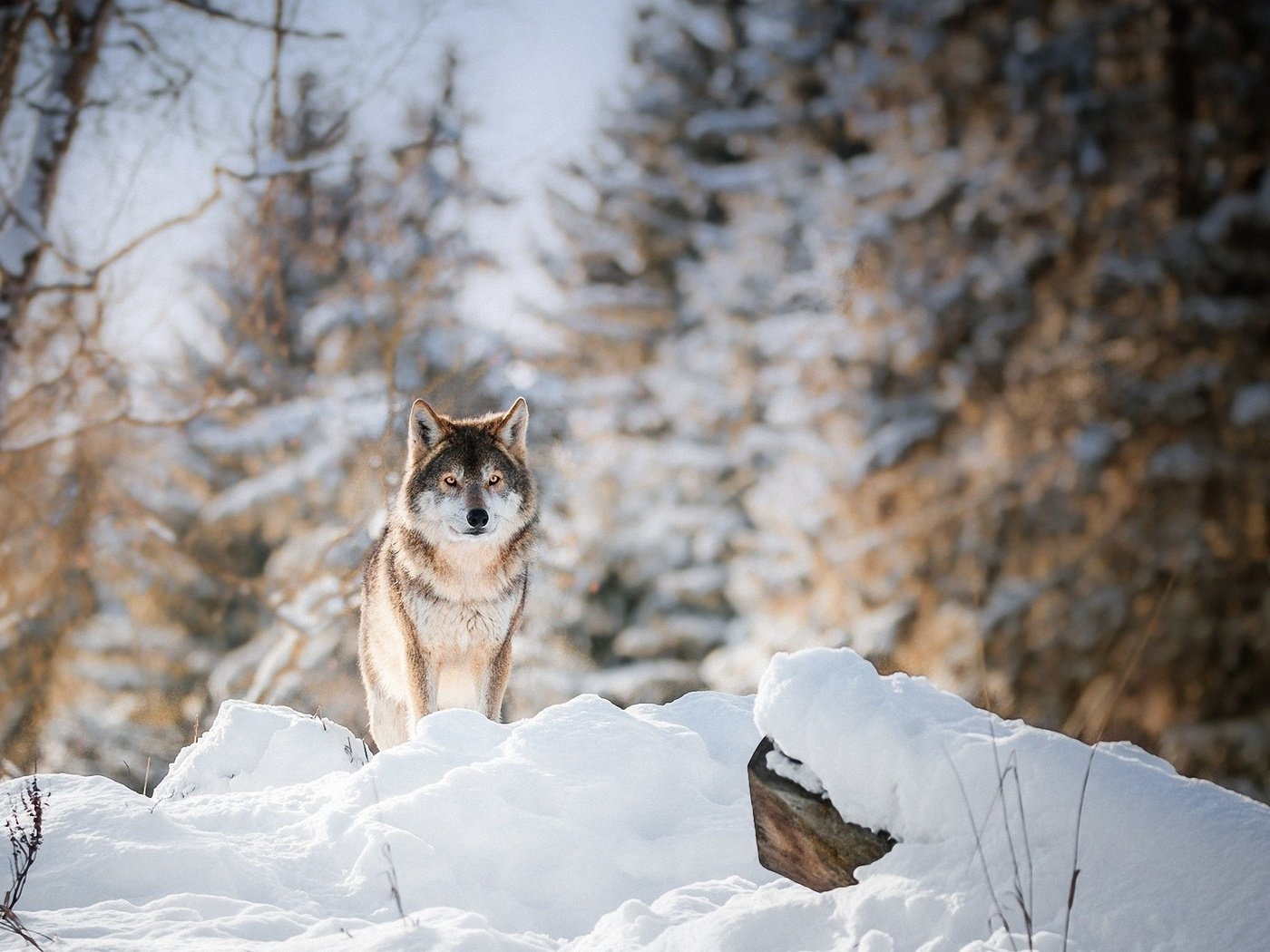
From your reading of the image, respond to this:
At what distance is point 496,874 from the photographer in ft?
9.73

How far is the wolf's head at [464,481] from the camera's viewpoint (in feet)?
17.1

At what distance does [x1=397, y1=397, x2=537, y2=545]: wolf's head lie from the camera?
520 centimetres

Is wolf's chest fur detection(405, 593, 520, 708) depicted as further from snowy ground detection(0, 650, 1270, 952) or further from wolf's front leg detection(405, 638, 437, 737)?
snowy ground detection(0, 650, 1270, 952)

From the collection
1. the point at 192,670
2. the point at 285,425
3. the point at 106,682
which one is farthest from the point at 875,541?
the point at 106,682

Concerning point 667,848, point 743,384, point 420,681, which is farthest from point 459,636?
point 743,384

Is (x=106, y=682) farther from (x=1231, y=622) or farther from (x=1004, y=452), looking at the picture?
(x=1231, y=622)

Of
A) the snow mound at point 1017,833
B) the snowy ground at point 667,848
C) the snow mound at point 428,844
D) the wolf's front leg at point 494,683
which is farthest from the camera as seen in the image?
the wolf's front leg at point 494,683

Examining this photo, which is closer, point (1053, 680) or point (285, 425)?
point (1053, 680)

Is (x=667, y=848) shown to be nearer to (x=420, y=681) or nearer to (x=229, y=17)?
(x=420, y=681)

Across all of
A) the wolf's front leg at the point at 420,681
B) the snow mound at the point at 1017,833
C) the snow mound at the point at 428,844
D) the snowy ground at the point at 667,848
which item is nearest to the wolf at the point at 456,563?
the wolf's front leg at the point at 420,681

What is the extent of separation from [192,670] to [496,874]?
41.8 feet

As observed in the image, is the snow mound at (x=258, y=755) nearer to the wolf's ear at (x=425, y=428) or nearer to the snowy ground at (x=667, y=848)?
the snowy ground at (x=667, y=848)

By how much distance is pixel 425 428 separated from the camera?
541 centimetres

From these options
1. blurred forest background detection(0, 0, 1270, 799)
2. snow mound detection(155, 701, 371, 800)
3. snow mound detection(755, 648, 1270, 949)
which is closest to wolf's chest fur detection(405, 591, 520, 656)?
snow mound detection(155, 701, 371, 800)
